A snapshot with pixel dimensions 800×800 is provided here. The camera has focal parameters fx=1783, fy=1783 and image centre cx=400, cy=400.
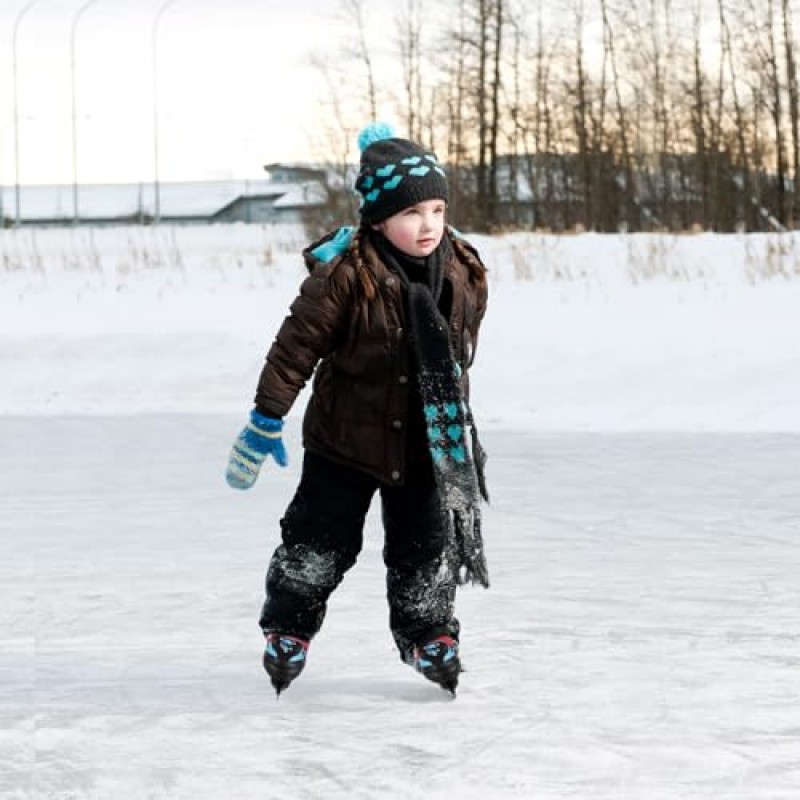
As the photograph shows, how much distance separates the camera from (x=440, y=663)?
4035 millimetres

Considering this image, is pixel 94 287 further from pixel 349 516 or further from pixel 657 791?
pixel 657 791

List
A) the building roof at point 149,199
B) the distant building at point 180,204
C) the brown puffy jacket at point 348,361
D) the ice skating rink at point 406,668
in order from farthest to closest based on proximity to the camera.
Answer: the building roof at point 149,199 < the distant building at point 180,204 < the brown puffy jacket at point 348,361 < the ice skating rink at point 406,668

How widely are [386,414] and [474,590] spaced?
1.57 metres

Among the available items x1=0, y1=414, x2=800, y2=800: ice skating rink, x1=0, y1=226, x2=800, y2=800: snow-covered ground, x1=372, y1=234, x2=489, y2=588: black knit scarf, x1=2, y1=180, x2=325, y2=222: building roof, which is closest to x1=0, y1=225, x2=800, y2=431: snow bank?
x1=0, y1=226, x2=800, y2=800: snow-covered ground

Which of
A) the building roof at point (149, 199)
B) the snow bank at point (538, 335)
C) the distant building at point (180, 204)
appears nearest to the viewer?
the snow bank at point (538, 335)

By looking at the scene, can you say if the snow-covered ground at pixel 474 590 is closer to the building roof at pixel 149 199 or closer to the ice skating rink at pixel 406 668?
the ice skating rink at pixel 406 668

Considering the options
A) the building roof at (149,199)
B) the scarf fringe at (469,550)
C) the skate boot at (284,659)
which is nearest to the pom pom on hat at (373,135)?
the scarf fringe at (469,550)

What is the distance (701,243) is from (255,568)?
11.4 m

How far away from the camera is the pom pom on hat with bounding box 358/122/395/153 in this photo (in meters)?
4.11

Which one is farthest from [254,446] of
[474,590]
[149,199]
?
[149,199]

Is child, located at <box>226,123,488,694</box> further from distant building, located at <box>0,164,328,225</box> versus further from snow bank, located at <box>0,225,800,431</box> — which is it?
distant building, located at <box>0,164,328,225</box>

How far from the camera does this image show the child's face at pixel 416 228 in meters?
3.94

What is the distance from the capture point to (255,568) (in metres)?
5.74

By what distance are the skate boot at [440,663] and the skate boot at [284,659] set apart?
27 cm
